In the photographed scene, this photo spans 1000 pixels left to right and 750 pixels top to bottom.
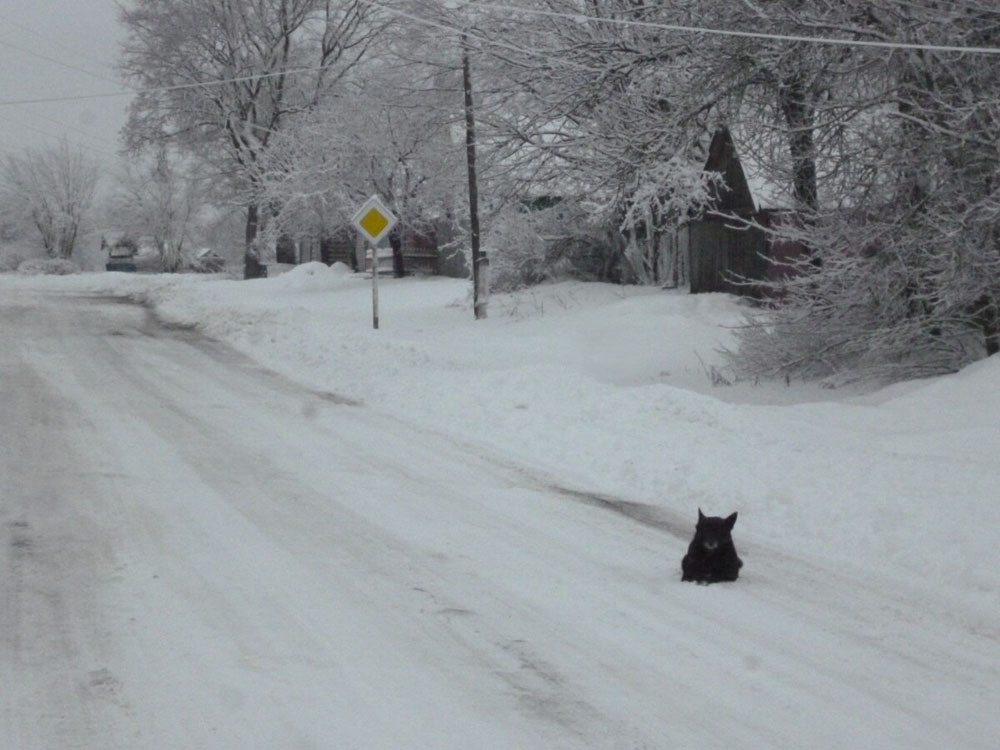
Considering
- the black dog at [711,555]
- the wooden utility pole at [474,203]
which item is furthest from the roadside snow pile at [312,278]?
the black dog at [711,555]

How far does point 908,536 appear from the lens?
22.9 ft

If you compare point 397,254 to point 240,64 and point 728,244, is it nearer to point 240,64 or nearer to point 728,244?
point 240,64

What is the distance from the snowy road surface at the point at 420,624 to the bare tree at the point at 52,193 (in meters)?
88.9

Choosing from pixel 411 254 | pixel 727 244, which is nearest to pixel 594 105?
pixel 727 244

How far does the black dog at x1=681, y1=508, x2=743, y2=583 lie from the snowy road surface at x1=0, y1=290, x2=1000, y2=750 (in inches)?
4.4

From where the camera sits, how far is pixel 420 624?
5.32 meters

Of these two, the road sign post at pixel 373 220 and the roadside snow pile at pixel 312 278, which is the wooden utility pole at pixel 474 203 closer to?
the road sign post at pixel 373 220

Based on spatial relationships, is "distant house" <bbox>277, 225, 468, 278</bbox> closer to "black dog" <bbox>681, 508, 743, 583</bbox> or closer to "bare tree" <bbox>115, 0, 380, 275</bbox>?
"bare tree" <bbox>115, 0, 380, 275</bbox>

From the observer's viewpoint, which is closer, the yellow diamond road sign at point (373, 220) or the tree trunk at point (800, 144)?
the tree trunk at point (800, 144)

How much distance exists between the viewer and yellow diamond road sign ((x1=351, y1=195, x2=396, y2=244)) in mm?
19094

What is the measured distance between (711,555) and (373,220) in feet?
46.0

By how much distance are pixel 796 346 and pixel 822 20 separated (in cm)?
397

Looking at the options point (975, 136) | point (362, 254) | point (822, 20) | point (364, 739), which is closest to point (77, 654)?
point (364, 739)

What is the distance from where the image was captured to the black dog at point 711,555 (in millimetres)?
6117
